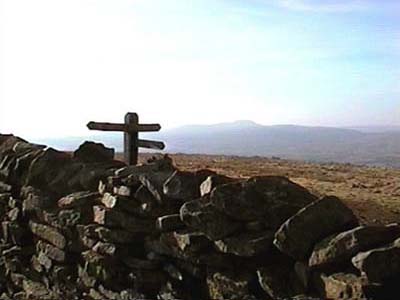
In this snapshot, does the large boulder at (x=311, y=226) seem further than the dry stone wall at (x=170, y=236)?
Yes

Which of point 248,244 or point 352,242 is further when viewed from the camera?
point 248,244

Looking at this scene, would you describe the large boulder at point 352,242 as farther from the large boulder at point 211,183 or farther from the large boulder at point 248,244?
the large boulder at point 211,183

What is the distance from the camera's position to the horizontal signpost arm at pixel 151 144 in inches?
355

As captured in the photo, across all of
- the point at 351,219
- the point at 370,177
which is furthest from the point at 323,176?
the point at 351,219

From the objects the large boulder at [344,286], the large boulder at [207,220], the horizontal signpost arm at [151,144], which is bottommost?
the large boulder at [344,286]

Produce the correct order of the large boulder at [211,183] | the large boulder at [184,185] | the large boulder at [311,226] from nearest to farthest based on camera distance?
the large boulder at [311,226] < the large boulder at [211,183] < the large boulder at [184,185]

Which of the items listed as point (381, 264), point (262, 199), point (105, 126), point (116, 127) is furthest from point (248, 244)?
point (105, 126)

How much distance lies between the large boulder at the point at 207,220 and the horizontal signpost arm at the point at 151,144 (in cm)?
308

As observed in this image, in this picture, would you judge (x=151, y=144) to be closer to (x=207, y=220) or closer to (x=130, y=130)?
(x=130, y=130)

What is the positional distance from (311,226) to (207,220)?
3.71ft

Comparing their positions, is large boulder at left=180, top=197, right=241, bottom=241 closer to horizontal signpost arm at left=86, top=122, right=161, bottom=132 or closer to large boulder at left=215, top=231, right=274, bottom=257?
large boulder at left=215, top=231, right=274, bottom=257

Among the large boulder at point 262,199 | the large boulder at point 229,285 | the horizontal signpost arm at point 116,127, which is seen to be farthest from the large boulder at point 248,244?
the horizontal signpost arm at point 116,127

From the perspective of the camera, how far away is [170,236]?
6223mm

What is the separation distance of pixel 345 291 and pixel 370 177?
36.0 ft
